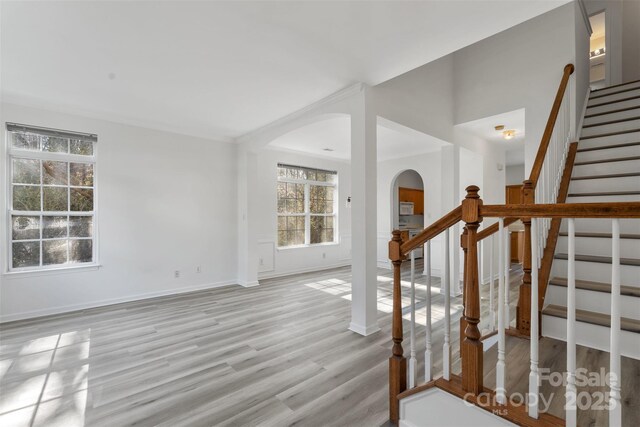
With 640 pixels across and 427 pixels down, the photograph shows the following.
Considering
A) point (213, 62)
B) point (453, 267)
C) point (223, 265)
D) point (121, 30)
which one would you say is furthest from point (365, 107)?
point (223, 265)

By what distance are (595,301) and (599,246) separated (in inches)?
23.7

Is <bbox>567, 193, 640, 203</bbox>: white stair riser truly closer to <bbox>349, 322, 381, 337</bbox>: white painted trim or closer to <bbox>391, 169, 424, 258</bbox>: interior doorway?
<bbox>349, 322, 381, 337</bbox>: white painted trim

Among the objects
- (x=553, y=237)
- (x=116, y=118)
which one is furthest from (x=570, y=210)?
(x=116, y=118)

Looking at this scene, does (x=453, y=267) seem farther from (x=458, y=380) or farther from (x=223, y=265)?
(x=223, y=265)

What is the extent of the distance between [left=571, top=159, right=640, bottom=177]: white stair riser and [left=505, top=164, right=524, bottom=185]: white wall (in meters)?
5.05

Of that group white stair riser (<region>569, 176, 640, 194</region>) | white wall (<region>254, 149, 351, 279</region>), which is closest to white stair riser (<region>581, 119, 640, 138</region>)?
white stair riser (<region>569, 176, 640, 194</region>)

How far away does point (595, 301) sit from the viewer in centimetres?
187

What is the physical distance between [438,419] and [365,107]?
2737 millimetres

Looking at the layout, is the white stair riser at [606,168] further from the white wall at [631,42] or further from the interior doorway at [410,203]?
the interior doorway at [410,203]

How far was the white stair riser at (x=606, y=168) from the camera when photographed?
2627 millimetres

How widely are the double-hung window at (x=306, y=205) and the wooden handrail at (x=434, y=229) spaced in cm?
458

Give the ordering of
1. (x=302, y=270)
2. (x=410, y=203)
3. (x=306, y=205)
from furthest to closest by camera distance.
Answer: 1. (x=410, y=203)
2. (x=306, y=205)
3. (x=302, y=270)

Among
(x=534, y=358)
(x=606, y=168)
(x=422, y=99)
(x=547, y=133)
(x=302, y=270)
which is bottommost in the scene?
(x=302, y=270)

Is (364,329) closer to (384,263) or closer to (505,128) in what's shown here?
(505,128)
